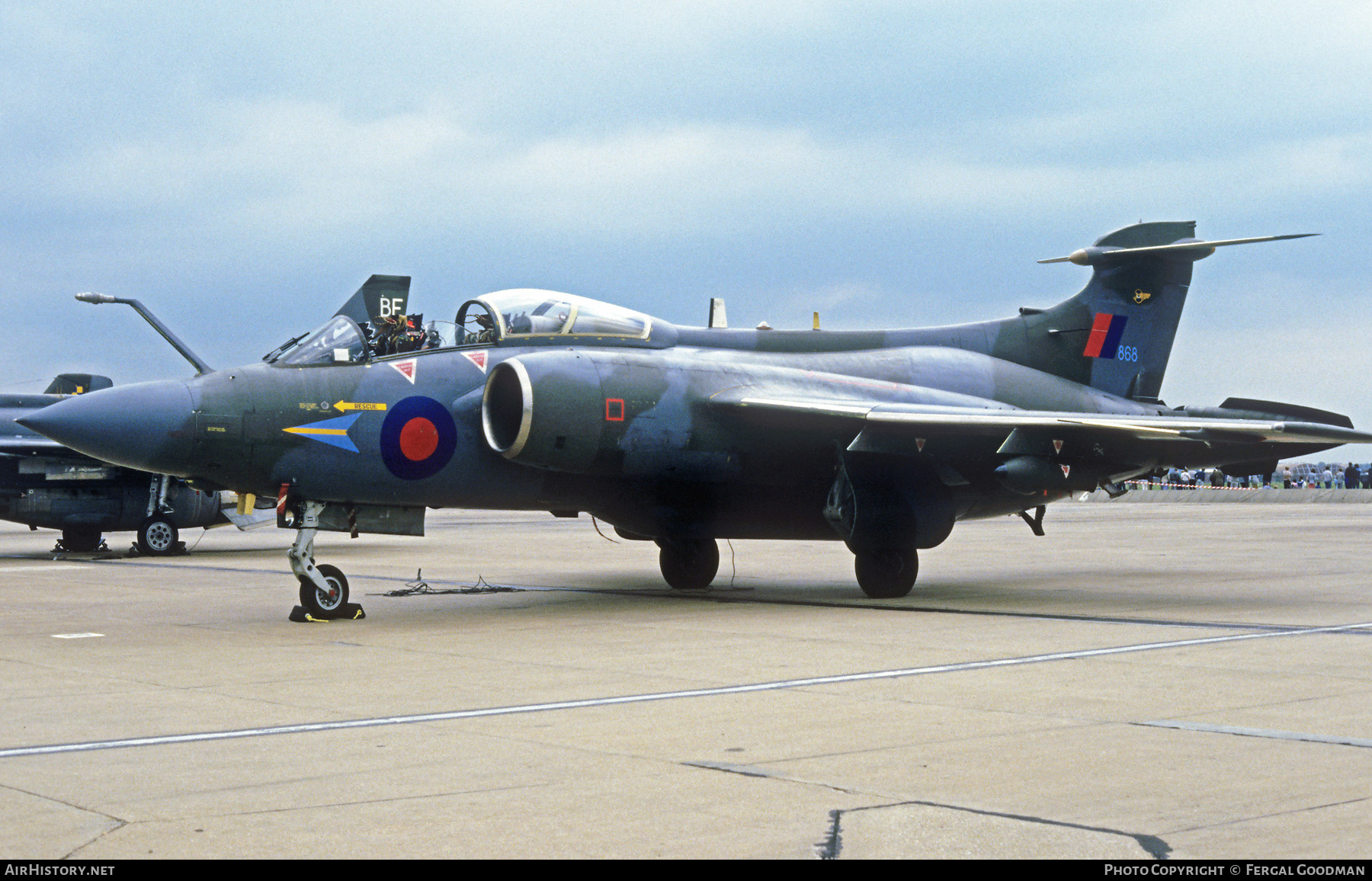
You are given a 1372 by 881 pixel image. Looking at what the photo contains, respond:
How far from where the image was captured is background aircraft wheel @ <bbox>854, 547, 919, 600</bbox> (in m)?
14.3

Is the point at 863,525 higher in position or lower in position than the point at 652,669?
higher

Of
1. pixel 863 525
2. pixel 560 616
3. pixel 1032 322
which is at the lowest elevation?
pixel 560 616

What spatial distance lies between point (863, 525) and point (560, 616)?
344cm

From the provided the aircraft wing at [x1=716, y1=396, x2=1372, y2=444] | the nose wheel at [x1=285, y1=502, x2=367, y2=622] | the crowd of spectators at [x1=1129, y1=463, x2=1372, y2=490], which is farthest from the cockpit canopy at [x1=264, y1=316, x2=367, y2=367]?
the crowd of spectators at [x1=1129, y1=463, x2=1372, y2=490]

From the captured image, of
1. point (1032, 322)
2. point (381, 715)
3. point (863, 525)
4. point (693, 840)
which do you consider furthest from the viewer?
point (1032, 322)

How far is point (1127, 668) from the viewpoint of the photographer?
881cm

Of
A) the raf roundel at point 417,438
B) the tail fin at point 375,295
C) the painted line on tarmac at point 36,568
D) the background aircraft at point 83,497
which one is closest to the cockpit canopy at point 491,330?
the raf roundel at point 417,438

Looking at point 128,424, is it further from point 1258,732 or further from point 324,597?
point 1258,732

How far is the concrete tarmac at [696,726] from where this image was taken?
4730 mm

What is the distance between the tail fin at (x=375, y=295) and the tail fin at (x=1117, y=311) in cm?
984

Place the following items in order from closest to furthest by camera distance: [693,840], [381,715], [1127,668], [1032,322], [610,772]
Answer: [693,840], [610,772], [381,715], [1127,668], [1032,322]

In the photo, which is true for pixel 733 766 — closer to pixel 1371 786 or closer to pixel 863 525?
pixel 1371 786

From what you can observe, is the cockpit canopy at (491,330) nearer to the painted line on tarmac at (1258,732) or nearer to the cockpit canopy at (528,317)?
the cockpit canopy at (528,317)

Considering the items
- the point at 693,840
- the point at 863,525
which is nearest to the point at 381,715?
the point at 693,840
